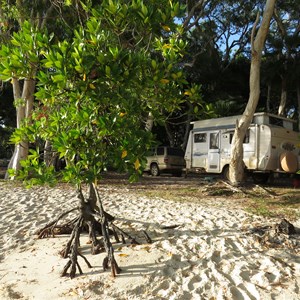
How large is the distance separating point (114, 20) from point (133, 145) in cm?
153

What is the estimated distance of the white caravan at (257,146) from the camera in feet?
41.8

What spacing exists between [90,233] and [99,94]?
222cm

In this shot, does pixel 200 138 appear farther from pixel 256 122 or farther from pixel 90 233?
pixel 90 233

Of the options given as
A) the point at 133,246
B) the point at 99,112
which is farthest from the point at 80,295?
the point at 99,112

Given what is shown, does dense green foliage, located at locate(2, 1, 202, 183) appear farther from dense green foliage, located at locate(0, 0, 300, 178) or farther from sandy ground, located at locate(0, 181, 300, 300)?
sandy ground, located at locate(0, 181, 300, 300)

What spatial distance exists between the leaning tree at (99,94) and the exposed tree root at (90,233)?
25mm

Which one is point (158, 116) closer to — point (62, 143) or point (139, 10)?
point (139, 10)

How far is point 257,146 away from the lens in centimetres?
1303

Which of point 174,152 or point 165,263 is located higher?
point 174,152

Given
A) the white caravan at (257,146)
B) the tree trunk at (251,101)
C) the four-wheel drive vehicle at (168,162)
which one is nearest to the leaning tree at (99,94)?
the tree trunk at (251,101)

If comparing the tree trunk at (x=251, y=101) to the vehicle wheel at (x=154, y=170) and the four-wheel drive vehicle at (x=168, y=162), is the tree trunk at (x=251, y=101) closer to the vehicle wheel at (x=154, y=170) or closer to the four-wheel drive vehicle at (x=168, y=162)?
the four-wheel drive vehicle at (x=168, y=162)

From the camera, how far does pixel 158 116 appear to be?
5.02 meters

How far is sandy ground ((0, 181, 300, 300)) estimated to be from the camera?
3897 mm

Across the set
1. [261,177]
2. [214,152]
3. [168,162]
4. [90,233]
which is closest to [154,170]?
[168,162]
